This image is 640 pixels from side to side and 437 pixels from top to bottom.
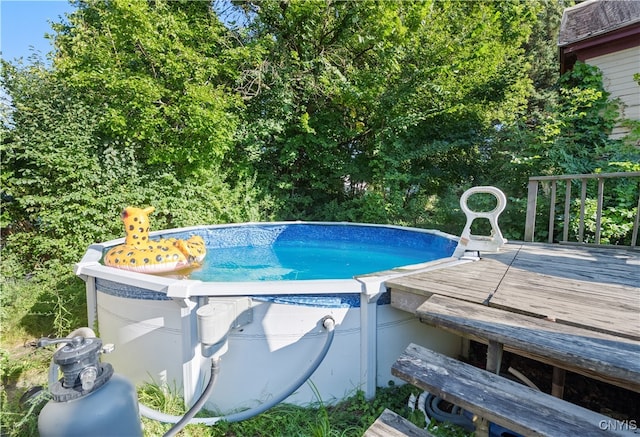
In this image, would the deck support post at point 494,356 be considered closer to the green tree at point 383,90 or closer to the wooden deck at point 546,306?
the wooden deck at point 546,306

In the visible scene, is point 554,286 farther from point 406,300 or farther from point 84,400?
point 84,400

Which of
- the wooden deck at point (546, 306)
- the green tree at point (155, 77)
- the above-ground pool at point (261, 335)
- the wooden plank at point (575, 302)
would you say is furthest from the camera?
the green tree at point (155, 77)

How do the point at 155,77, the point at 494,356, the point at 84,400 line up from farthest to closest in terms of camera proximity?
the point at 155,77
the point at 494,356
the point at 84,400

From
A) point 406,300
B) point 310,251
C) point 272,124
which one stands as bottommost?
point 310,251

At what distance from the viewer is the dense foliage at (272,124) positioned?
447 centimetres

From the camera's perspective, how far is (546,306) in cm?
187

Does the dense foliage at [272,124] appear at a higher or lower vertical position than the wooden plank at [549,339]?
higher

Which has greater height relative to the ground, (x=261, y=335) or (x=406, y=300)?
(x=406, y=300)

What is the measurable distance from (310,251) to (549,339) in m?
4.70

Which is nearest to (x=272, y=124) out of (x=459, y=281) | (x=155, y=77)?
(x=155, y=77)

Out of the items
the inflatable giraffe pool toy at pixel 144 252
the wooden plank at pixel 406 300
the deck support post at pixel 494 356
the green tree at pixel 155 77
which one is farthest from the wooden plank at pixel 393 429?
the green tree at pixel 155 77

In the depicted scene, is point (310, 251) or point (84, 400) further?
point (310, 251)

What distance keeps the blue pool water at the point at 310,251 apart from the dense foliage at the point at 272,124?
86 cm

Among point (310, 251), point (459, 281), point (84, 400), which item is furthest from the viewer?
point (310, 251)
